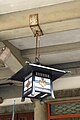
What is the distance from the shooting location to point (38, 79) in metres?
4.14

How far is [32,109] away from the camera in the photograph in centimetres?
720

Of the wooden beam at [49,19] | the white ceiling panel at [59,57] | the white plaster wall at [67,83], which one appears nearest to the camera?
the wooden beam at [49,19]

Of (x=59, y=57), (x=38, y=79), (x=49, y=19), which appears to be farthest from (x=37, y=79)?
(x=59, y=57)

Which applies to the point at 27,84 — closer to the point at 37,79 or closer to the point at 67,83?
the point at 37,79

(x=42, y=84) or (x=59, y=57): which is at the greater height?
(x=59, y=57)

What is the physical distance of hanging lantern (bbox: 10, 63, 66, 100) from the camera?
4.07 m

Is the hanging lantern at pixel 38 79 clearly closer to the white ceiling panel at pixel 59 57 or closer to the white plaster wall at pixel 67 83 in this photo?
the white ceiling panel at pixel 59 57

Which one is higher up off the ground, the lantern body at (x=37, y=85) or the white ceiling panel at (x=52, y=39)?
the white ceiling panel at (x=52, y=39)

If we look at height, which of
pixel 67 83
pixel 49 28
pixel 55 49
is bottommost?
pixel 67 83

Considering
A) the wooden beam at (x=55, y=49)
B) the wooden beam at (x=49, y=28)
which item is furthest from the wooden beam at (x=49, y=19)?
the wooden beam at (x=55, y=49)

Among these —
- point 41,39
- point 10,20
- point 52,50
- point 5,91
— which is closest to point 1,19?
point 10,20

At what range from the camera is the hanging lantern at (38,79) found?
407cm

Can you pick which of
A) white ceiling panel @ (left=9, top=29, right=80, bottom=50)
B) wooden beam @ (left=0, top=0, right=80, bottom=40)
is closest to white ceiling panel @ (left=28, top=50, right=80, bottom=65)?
white ceiling panel @ (left=9, top=29, right=80, bottom=50)

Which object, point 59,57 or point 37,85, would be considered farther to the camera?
point 59,57
